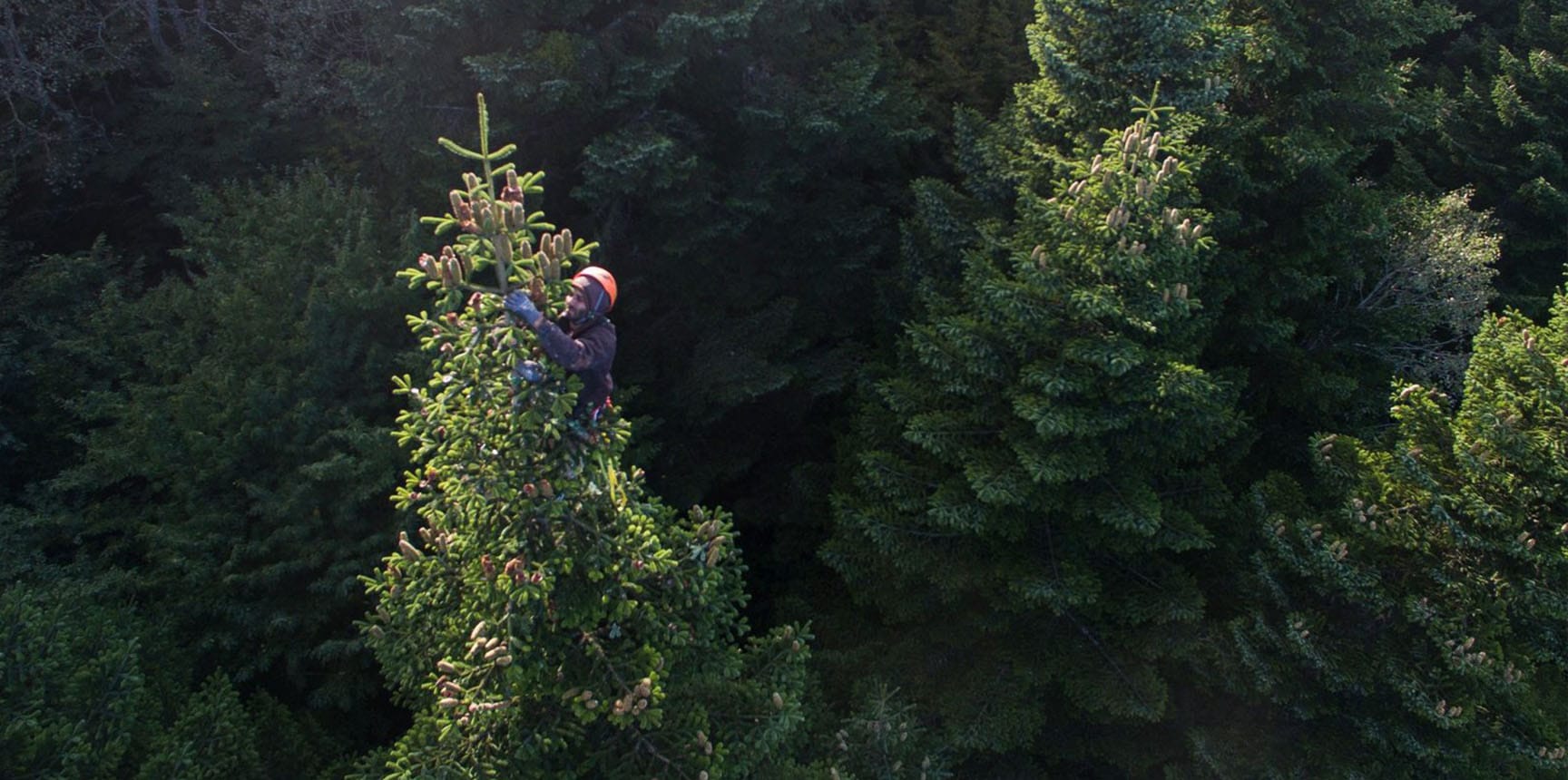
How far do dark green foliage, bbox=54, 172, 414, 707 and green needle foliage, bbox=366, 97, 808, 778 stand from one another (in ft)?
12.5

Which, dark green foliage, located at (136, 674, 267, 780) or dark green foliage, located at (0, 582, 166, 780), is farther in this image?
dark green foliage, located at (136, 674, 267, 780)

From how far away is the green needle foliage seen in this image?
4375 mm

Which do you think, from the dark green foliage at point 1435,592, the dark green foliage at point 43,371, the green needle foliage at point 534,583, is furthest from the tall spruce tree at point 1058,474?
the dark green foliage at point 43,371

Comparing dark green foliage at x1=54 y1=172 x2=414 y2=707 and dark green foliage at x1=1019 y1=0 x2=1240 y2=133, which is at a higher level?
dark green foliage at x1=1019 y1=0 x2=1240 y2=133

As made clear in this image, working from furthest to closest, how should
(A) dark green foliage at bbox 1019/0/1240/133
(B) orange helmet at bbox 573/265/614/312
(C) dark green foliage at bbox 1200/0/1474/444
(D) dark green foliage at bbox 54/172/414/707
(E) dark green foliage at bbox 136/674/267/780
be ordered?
(C) dark green foliage at bbox 1200/0/1474/444, (D) dark green foliage at bbox 54/172/414/707, (A) dark green foliage at bbox 1019/0/1240/133, (E) dark green foliage at bbox 136/674/267/780, (B) orange helmet at bbox 573/265/614/312

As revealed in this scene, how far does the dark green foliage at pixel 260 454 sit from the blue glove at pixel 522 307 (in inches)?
227

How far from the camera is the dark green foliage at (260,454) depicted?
9367mm

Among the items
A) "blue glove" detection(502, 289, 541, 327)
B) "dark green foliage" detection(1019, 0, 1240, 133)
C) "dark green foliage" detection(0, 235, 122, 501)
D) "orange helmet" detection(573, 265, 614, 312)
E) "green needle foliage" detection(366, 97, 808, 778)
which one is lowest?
"green needle foliage" detection(366, 97, 808, 778)

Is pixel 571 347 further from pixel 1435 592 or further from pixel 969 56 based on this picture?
pixel 969 56

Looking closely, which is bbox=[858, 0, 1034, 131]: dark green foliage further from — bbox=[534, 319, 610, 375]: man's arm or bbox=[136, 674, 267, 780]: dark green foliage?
bbox=[136, 674, 267, 780]: dark green foliage

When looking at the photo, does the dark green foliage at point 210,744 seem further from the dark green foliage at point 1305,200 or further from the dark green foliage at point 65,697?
the dark green foliage at point 1305,200

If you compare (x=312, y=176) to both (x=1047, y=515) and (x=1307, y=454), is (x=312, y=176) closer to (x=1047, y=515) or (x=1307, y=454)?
(x=1047, y=515)

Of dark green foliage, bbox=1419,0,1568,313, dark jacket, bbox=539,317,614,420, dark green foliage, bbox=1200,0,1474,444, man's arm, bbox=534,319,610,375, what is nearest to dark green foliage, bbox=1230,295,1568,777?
dark green foliage, bbox=1200,0,1474,444

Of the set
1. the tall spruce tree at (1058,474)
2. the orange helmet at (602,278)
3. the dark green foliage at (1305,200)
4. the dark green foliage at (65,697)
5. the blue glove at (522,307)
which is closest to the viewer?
the blue glove at (522,307)
